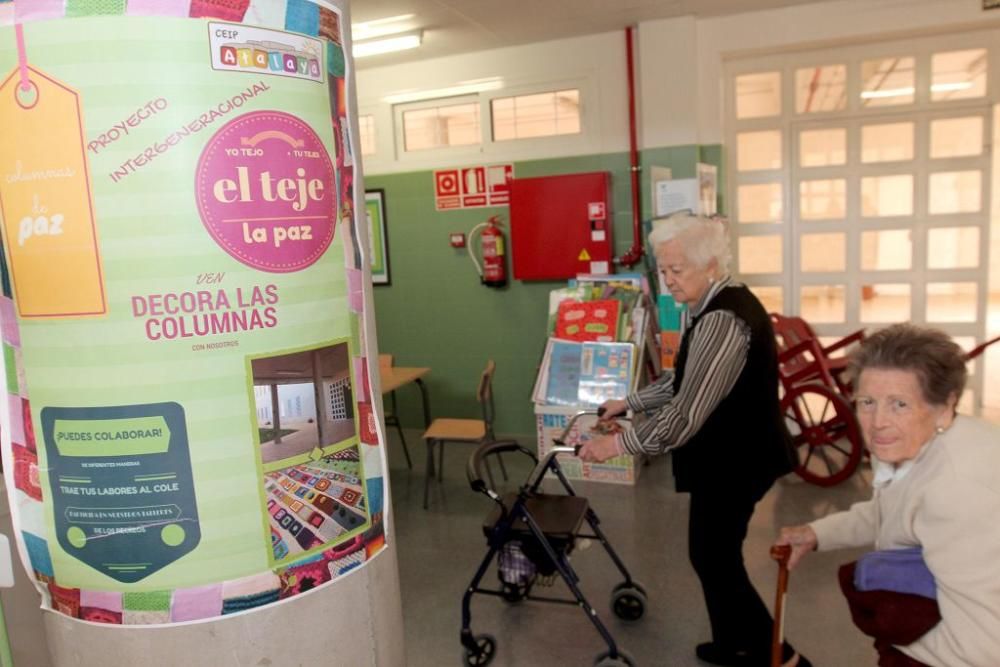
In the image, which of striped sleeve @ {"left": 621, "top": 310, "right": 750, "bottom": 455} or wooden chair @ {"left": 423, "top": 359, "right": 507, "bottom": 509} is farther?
wooden chair @ {"left": 423, "top": 359, "right": 507, "bottom": 509}

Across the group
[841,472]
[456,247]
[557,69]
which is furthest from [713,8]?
[841,472]

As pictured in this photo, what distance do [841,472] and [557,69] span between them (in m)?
3.39

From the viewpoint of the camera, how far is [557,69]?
5.23 m

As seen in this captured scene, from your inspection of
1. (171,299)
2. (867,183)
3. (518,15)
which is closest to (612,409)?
(171,299)

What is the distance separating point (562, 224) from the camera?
5.14m

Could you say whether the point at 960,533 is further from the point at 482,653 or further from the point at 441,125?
the point at 441,125

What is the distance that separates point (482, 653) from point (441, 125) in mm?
4168

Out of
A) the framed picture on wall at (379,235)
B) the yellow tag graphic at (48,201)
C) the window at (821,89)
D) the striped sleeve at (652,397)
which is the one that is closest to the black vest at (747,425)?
the striped sleeve at (652,397)

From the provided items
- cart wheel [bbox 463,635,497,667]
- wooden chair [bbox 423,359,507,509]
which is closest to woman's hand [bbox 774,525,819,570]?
cart wheel [bbox 463,635,497,667]

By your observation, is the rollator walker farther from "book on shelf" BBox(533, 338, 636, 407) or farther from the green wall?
the green wall

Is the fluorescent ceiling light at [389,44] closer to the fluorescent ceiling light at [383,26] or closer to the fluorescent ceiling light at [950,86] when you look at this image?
the fluorescent ceiling light at [383,26]

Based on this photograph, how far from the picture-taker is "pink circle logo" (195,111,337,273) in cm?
118

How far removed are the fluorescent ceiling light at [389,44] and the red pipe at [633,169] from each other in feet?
4.81

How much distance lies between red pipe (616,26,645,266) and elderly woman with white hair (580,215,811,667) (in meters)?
2.73
